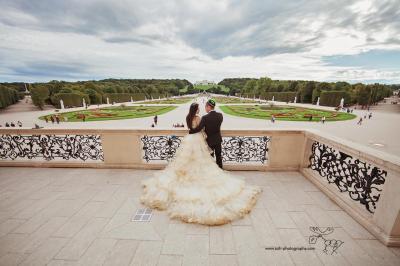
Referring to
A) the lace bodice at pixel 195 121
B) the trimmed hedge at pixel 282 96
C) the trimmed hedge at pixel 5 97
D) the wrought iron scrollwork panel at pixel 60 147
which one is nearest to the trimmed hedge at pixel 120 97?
the trimmed hedge at pixel 5 97

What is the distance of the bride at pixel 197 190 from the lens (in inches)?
144

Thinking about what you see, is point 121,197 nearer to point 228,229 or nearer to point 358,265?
point 228,229

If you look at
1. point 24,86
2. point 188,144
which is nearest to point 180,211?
point 188,144

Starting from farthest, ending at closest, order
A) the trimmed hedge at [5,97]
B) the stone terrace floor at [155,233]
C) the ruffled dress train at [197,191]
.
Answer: the trimmed hedge at [5,97] → the ruffled dress train at [197,191] → the stone terrace floor at [155,233]

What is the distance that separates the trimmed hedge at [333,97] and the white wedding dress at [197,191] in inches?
2005

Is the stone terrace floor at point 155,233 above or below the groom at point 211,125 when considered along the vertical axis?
below

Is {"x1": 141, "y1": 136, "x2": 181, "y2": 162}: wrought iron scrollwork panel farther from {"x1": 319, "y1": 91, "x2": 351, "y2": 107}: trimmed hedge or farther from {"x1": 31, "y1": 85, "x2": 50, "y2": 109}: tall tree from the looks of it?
{"x1": 319, "y1": 91, "x2": 351, "y2": 107}: trimmed hedge

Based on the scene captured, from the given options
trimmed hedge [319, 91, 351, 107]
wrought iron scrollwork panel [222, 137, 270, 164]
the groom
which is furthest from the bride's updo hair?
trimmed hedge [319, 91, 351, 107]

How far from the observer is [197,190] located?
3.93m

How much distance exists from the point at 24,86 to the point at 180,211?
158860 mm

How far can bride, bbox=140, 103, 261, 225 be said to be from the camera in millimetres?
3648

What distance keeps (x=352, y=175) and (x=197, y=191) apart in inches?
122

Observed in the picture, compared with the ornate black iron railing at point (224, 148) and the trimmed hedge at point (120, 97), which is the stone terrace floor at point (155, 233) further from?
the trimmed hedge at point (120, 97)

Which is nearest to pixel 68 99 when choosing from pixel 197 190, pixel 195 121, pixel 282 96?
pixel 195 121
